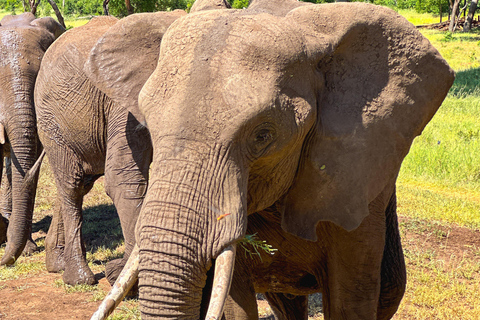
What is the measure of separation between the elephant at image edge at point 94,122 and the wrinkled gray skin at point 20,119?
15.4 inches

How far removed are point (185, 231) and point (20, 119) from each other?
16.0ft

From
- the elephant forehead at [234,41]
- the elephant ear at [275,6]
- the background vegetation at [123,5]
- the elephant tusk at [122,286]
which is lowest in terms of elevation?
the background vegetation at [123,5]

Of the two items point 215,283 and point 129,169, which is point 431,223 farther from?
point 215,283

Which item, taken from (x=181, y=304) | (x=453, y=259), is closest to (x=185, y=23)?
(x=181, y=304)

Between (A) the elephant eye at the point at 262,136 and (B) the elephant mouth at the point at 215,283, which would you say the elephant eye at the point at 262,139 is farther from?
(B) the elephant mouth at the point at 215,283

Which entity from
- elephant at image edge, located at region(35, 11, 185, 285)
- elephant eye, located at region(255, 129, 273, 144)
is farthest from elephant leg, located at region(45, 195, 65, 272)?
elephant eye, located at region(255, 129, 273, 144)

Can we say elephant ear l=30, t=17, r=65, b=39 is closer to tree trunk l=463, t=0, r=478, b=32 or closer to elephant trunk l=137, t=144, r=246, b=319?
elephant trunk l=137, t=144, r=246, b=319

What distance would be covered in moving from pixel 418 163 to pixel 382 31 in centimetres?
740

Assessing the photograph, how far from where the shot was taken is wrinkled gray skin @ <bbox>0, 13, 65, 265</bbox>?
6.35 metres

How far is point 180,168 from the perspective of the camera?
2326 millimetres

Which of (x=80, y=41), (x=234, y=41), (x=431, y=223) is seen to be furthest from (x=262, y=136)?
(x=431, y=223)

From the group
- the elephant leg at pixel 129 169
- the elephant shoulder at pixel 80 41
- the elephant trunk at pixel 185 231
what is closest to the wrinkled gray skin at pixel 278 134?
the elephant trunk at pixel 185 231

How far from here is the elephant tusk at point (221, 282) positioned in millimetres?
2199

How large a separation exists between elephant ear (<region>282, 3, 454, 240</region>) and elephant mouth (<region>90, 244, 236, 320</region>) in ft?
2.03
